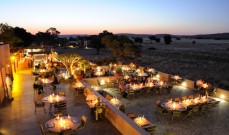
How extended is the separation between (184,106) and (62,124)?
7.35m

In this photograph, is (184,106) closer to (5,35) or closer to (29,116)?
(29,116)

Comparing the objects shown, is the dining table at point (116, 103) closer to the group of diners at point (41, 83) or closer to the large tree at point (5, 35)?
the group of diners at point (41, 83)

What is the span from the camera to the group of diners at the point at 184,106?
11695 millimetres

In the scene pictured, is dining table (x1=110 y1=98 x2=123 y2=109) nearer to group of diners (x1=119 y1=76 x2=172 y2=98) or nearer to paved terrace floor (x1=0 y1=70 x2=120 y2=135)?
paved terrace floor (x1=0 y1=70 x2=120 y2=135)

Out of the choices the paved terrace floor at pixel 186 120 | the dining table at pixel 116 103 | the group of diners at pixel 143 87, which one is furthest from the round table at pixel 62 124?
the group of diners at pixel 143 87

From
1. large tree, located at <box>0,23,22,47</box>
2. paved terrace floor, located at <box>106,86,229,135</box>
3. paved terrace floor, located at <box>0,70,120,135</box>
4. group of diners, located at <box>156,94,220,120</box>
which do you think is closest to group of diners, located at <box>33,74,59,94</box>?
paved terrace floor, located at <box>0,70,120,135</box>

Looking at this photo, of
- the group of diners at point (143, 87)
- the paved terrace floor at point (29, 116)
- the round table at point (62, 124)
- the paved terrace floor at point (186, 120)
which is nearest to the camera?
the round table at point (62, 124)

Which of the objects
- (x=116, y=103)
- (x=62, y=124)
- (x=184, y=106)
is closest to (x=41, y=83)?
(x=116, y=103)

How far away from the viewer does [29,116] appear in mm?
10781

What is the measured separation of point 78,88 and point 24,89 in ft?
16.5

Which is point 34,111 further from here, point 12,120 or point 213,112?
point 213,112

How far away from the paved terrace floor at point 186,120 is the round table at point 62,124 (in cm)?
475

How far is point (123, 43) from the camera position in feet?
108

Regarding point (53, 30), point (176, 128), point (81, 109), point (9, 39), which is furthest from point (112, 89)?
point (53, 30)
